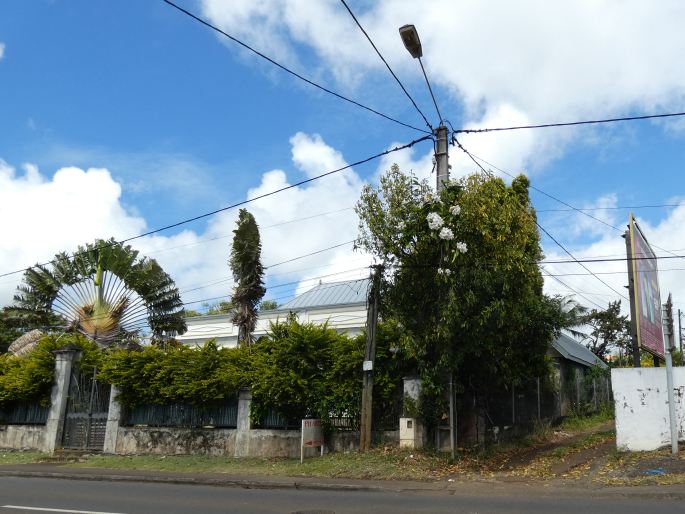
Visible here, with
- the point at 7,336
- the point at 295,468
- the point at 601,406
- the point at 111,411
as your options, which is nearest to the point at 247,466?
the point at 295,468

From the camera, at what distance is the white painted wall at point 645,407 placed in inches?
513

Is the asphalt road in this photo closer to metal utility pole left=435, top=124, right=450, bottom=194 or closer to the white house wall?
metal utility pole left=435, top=124, right=450, bottom=194

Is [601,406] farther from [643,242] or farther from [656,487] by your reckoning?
[656,487]

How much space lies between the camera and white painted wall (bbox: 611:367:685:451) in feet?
42.8

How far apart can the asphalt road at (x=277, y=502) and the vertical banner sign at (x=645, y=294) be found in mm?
6627

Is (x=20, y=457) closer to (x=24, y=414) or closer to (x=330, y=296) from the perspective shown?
(x=24, y=414)

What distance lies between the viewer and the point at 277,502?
31.6ft

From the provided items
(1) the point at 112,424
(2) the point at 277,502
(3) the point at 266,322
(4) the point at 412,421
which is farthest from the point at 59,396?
(3) the point at 266,322

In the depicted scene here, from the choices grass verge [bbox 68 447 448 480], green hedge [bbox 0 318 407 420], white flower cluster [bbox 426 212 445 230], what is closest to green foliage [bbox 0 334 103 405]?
green hedge [bbox 0 318 407 420]

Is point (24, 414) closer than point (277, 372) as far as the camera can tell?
No

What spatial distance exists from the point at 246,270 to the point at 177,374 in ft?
18.2

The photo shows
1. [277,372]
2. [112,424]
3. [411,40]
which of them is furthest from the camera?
[112,424]

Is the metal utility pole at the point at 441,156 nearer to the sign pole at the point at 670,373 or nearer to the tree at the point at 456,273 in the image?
the tree at the point at 456,273

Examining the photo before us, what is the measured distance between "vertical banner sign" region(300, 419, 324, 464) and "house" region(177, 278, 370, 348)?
17475 mm
